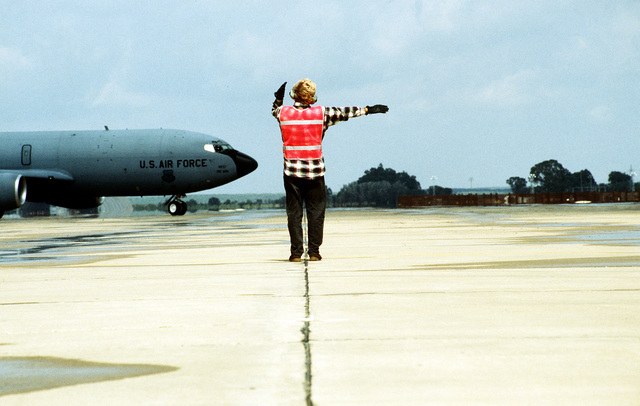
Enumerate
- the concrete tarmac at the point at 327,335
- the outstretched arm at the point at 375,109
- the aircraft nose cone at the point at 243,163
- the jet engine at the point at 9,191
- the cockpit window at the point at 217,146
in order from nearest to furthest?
the concrete tarmac at the point at 327,335
the outstretched arm at the point at 375,109
the jet engine at the point at 9,191
the cockpit window at the point at 217,146
the aircraft nose cone at the point at 243,163

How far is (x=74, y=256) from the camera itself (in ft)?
29.7

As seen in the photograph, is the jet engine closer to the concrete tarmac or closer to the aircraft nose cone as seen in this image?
the aircraft nose cone

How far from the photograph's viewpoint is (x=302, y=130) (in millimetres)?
7941

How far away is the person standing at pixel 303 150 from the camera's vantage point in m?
7.89

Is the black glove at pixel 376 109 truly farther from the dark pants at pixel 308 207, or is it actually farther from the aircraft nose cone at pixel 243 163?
the aircraft nose cone at pixel 243 163

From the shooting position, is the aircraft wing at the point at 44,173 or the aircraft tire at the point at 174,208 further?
the aircraft tire at the point at 174,208

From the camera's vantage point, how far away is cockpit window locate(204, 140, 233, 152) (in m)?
30.4

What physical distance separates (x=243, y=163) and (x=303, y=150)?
23.2m

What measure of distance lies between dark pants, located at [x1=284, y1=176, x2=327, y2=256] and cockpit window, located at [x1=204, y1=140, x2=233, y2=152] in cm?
2284

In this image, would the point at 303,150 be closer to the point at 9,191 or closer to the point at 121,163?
the point at 9,191

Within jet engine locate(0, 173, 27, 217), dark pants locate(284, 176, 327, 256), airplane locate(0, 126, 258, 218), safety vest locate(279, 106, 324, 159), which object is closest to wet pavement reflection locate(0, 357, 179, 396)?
dark pants locate(284, 176, 327, 256)

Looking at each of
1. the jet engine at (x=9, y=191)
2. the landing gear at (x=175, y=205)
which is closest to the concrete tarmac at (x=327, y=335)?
the jet engine at (x=9, y=191)

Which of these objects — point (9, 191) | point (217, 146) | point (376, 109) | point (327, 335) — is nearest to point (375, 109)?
point (376, 109)

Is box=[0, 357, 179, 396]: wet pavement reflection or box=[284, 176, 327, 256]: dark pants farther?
box=[284, 176, 327, 256]: dark pants
